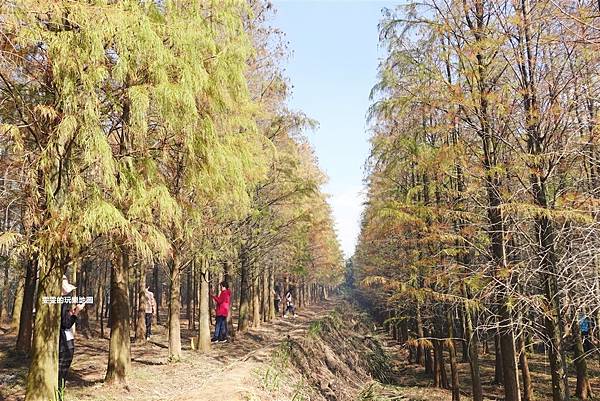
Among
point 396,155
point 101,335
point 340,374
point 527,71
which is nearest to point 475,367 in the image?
point 340,374

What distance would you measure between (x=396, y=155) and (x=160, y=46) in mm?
8164

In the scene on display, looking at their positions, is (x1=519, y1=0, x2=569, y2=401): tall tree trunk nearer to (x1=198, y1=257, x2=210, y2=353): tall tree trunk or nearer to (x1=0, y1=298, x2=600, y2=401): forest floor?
(x1=0, y1=298, x2=600, y2=401): forest floor

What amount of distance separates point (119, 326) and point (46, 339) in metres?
2.57

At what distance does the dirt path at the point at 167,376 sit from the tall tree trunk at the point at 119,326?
300 millimetres

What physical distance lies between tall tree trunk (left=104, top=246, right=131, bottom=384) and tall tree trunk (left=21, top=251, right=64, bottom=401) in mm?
1992

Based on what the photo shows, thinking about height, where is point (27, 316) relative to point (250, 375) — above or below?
above

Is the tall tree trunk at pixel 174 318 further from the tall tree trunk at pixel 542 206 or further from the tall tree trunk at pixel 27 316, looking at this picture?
the tall tree trunk at pixel 542 206

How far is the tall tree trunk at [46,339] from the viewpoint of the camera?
5809 millimetres

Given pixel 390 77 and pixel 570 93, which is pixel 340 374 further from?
pixel 570 93

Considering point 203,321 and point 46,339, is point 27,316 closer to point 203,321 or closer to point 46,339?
point 203,321

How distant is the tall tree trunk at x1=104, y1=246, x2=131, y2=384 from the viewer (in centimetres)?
810

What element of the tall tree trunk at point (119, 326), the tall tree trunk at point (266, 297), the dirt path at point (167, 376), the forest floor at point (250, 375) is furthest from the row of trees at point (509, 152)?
the tall tree trunk at point (266, 297)

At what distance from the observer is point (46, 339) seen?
19.5 ft

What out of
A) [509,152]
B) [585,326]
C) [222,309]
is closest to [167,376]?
[222,309]
